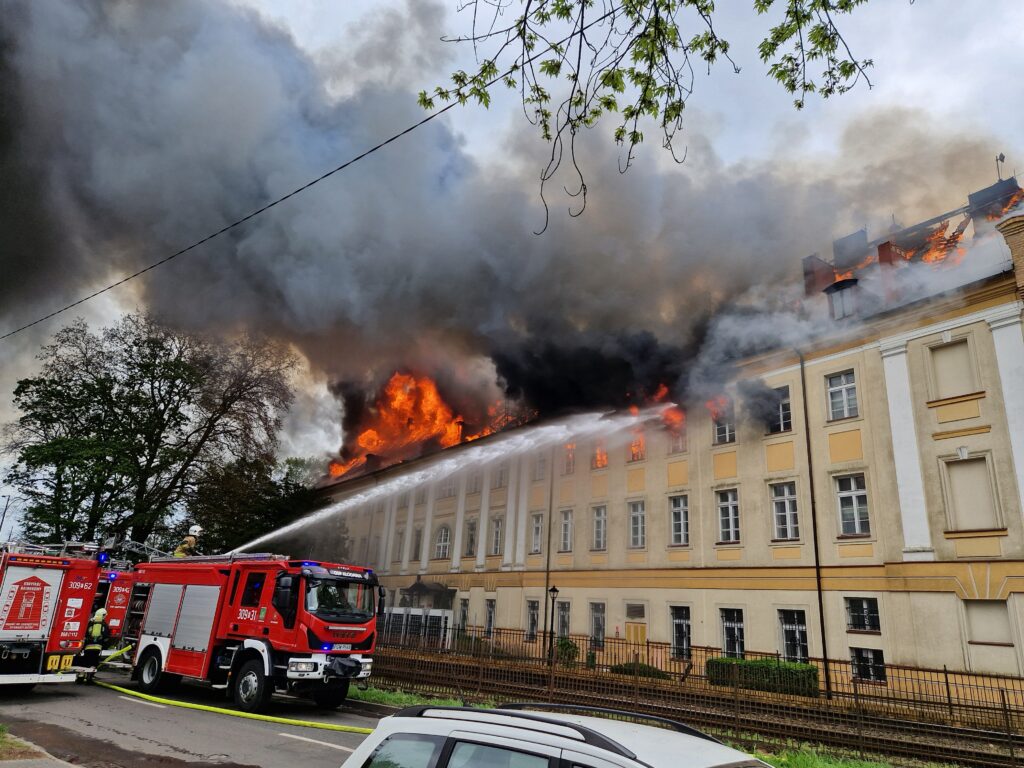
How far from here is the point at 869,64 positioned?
6164mm

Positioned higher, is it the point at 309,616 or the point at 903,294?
the point at 903,294

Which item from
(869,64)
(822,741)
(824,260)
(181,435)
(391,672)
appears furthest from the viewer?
(181,435)

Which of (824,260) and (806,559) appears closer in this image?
(806,559)

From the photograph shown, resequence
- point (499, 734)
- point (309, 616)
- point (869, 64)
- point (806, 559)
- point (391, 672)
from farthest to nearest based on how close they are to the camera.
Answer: point (806, 559) < point (391, 672) < point (309, 616) < point (869, 64) < point (499, 734)

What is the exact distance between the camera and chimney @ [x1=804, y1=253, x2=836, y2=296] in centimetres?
2581

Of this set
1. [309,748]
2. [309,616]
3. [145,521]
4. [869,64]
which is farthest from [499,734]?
[145,521]

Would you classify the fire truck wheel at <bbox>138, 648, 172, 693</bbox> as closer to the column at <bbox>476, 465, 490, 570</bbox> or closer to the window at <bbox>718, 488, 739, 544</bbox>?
the window at <bbox>718, 488, 739, 544</bbox>

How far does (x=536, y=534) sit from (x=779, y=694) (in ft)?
55.0

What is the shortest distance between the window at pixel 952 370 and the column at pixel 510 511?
18.4 meters

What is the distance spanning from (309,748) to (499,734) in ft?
24.8

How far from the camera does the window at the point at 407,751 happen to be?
2844mm

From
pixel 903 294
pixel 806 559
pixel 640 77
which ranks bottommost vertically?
pixel 806 559

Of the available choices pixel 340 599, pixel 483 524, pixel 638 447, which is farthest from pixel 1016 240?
pixel 483 524

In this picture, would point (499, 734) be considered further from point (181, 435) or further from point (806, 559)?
point (181, 435)
